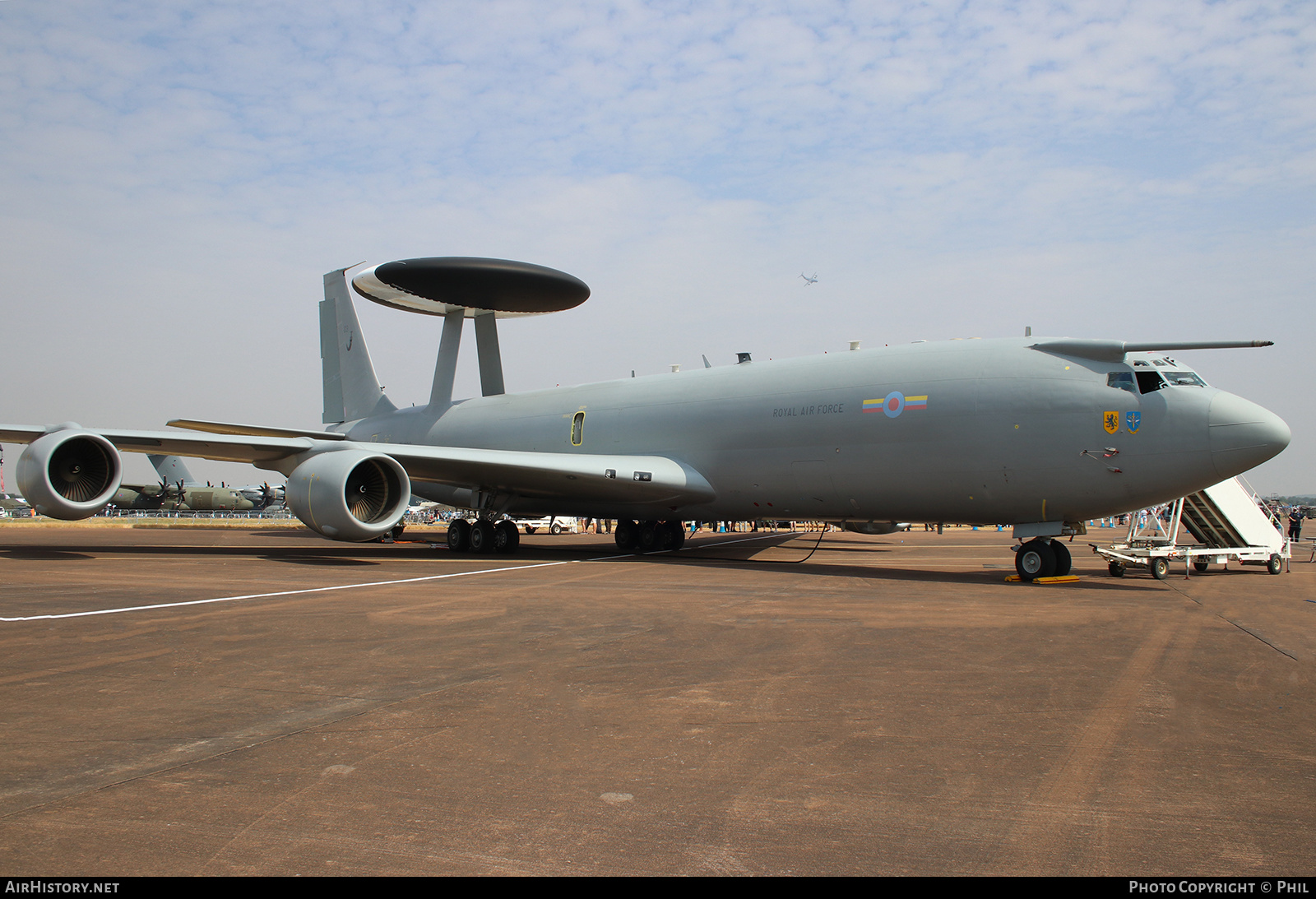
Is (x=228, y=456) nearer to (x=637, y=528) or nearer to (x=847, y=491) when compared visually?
(x=637, y=528)

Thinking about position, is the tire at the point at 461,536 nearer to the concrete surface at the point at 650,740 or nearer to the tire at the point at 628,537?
the tire at the point at 628,537

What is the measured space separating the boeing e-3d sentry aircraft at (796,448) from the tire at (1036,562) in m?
0.02

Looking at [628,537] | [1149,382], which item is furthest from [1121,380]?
[628,537]

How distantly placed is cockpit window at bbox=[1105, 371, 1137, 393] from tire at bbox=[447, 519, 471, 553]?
14.1 m

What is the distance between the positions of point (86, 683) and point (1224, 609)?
38.6 ft

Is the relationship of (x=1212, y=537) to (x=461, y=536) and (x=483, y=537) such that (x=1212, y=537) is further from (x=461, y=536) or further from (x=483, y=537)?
(x=461, y=536)

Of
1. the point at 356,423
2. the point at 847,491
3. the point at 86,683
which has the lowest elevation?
the point at 86,683

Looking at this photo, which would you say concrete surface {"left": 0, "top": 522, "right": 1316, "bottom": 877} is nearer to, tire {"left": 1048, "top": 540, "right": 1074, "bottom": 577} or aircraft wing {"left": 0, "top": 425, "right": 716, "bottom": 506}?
tire {"left": 1048, "top": 540, "right": 1074, "bottom": 577}

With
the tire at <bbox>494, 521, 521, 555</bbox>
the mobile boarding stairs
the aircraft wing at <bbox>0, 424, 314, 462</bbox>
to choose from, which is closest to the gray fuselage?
the tire at <bbox>494, 521, 521, 555</bbox>

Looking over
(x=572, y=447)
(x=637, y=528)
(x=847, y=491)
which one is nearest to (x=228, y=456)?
(x=572, y=447)

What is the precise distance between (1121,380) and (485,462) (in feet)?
38.5

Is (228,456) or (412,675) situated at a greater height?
(228,456)

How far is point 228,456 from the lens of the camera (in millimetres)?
17484

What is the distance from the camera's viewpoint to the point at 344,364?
28547 mm
